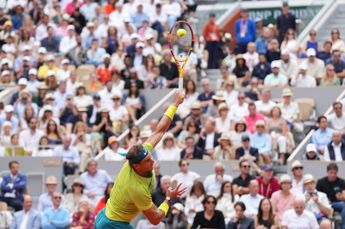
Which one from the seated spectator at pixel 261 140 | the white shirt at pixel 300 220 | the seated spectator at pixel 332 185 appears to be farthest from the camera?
the seated spectator at pixel 261 140

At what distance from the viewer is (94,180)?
2303 cm

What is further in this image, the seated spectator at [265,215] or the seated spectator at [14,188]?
the seated spectator at [14,188]

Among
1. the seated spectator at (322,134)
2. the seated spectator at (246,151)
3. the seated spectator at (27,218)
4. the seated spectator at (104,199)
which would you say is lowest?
the seated spectator at (27,218)

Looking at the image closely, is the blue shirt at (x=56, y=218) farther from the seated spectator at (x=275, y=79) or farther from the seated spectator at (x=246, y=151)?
the seated spectator at (x=275, y=79)

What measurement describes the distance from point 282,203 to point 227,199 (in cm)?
108

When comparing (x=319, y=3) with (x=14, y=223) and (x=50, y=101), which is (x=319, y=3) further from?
(x=14, y=223)

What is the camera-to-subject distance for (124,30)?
29609mm

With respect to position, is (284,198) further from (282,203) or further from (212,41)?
(212,41)

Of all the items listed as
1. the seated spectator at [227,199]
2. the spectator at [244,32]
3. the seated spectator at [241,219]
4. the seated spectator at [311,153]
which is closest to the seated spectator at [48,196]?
the seated spectator at [227,199]

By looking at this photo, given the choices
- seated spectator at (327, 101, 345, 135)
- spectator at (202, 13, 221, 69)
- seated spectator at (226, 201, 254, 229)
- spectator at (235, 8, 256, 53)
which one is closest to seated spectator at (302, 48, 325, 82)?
seated spectator at (327, 101, 345, 135)

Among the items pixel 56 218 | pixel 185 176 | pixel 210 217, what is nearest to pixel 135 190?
pixel 210 217

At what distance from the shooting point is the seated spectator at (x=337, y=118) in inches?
914

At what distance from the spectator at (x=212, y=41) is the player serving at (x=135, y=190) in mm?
13955

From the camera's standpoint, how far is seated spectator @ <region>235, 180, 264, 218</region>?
21031 millimetres
